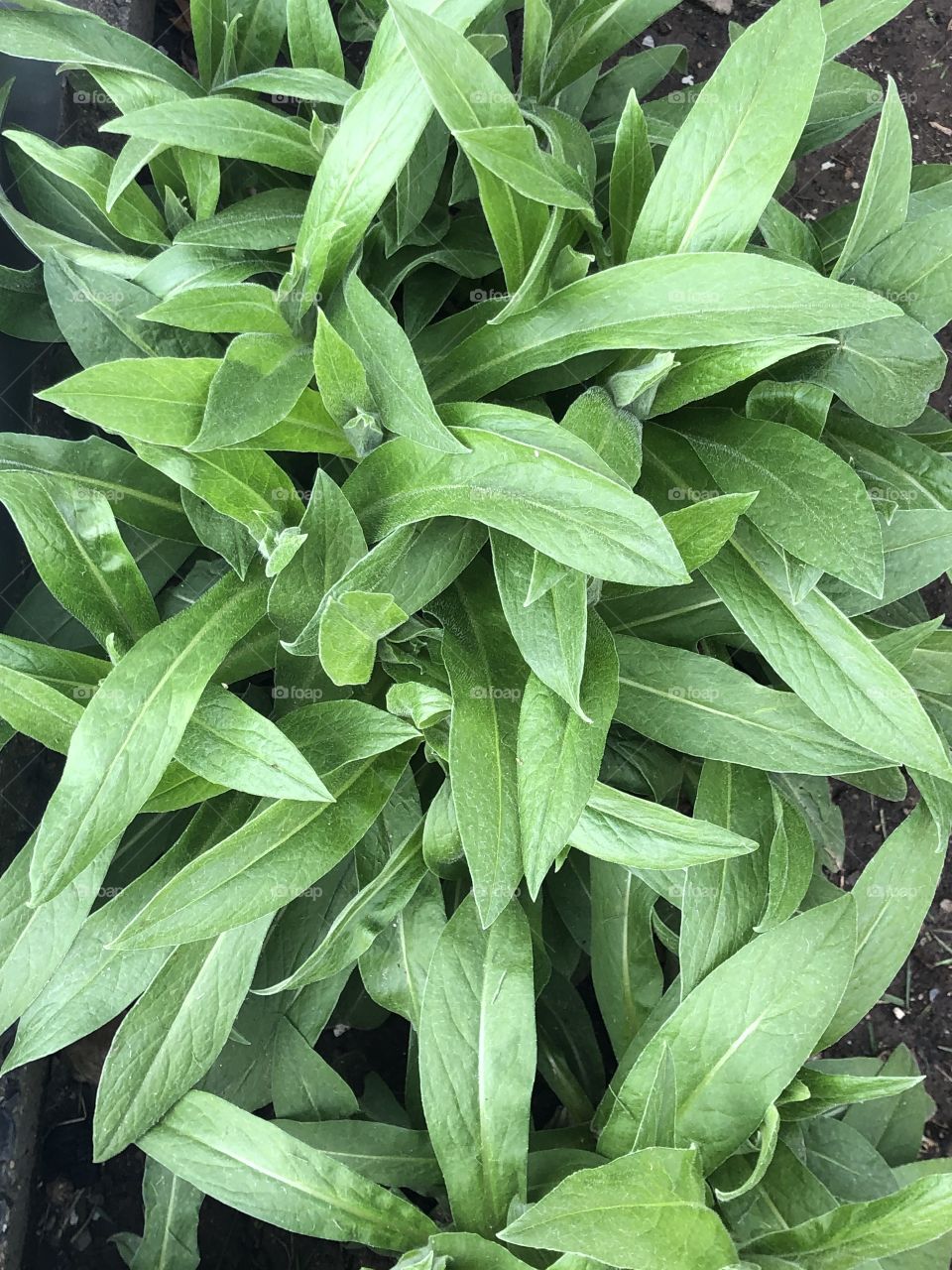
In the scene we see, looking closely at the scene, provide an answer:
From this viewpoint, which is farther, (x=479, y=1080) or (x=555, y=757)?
(x=479, y=1080)

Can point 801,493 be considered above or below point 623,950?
above

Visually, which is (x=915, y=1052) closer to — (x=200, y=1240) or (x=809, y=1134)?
(x=809, y=1134)

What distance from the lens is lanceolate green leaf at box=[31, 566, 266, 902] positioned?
0.83 m

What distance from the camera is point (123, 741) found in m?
0.87

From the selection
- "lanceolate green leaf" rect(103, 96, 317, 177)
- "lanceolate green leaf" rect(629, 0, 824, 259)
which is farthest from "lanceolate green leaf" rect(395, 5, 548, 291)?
"lanceolate green leaf" rect(103, 96, 317, 177)

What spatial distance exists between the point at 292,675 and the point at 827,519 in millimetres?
569

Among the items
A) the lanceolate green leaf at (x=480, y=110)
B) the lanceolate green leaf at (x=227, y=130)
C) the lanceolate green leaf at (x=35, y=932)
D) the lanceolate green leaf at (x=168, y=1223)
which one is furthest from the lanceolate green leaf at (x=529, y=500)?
the lanceolate green leaf at (x=168, y=1223)

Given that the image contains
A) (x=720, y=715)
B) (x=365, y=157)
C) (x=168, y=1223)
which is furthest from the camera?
(x=168, y=1223)

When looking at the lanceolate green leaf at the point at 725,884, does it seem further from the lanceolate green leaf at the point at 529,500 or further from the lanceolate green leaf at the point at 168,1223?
the lanceolate green leaf at the point at 168,1223

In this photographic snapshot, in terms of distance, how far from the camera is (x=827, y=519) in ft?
3.23

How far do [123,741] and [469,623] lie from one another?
0.38 meters

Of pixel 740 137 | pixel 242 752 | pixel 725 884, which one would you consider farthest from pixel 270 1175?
pixel 740 137

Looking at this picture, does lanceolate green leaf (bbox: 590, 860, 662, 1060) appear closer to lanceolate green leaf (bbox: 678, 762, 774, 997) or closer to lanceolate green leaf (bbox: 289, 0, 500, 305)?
lanceolate green leaf (bbox: 678, 762, 774, 997)

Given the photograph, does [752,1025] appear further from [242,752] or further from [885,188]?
[885,188]
